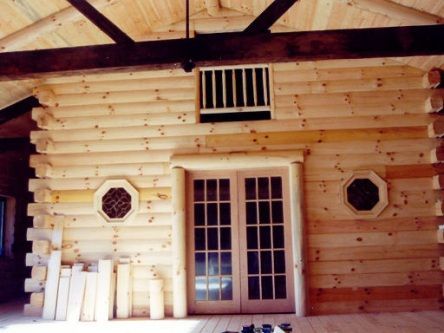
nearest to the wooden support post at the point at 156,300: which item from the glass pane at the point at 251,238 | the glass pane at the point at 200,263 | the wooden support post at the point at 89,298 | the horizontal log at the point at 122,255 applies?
the horizontal log at the point at 122,255

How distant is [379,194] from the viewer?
6.41 metres

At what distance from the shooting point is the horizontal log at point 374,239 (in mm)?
6262

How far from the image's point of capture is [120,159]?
22.1 feet

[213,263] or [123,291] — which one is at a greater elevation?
[213,263]

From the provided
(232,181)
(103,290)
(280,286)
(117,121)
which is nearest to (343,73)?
(232,181)

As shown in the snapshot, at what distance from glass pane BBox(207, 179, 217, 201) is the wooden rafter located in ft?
10.4

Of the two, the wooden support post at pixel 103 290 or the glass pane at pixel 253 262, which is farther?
the glass pane at pixel 253 262

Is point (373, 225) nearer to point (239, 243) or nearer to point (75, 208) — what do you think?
point (239, 243)

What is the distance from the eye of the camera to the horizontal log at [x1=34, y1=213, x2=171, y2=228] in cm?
656

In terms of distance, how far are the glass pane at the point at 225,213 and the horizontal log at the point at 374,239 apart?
118cm

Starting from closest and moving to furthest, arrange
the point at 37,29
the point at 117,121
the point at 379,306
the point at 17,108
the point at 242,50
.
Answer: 1. the point at 242,50
2. the point at 37,29
3. the point at 379,306
4. the point at 117,121
5. the point at 17,108

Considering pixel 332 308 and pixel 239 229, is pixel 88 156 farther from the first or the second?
pixel 332 308

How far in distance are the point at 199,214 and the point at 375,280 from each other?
2600mm

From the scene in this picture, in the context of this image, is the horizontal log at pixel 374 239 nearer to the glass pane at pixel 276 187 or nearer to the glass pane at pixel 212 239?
the glass pane at pixel 276 187
